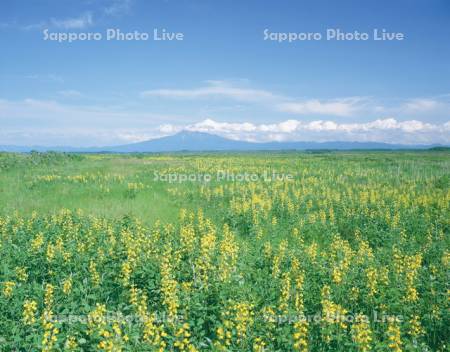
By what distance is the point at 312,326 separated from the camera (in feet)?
17.8

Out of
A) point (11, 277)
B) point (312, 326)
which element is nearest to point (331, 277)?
point (312, 326)

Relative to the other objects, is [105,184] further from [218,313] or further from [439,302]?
A: [439,302]

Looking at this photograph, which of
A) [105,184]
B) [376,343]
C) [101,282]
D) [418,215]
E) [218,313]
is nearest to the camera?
[376,343]

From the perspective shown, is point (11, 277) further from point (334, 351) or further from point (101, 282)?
point (334, 351)

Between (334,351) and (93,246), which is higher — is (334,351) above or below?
below

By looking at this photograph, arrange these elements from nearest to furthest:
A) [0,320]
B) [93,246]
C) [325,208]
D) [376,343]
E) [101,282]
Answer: [376,343]
[0,320]
[101,282]
[93,246]
[325,208]

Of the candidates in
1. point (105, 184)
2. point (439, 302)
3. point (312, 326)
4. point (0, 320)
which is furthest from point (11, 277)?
point (105, 184)

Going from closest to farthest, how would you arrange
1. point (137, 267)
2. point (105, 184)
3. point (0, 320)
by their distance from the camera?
point (0, 320) < point (137, 267) < point (105, 184)

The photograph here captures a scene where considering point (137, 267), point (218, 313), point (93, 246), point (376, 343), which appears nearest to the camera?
point (376, 343)

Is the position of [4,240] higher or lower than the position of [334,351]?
higher

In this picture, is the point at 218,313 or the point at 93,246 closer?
the point at 218,313

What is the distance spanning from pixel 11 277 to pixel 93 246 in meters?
2.05

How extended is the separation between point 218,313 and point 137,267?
2375 mm

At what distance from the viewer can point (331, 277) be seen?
686cm
